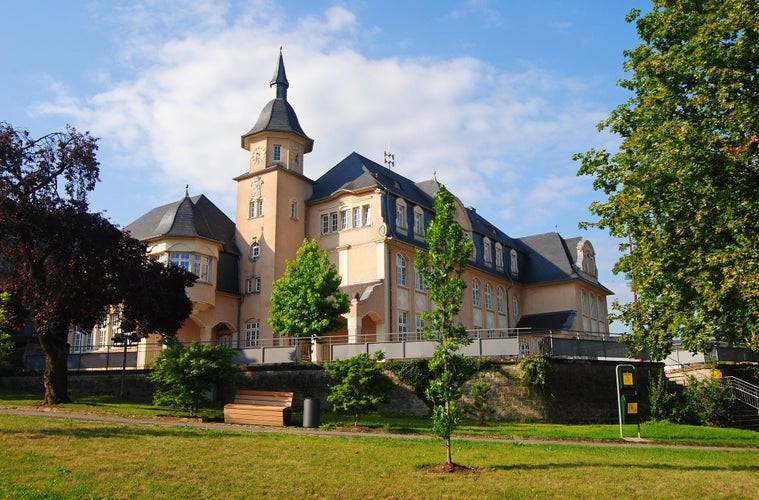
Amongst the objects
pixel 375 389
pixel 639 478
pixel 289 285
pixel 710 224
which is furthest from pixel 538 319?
pixel 639 478

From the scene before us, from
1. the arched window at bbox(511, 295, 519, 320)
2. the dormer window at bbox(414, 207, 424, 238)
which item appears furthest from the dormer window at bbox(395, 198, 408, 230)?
the arched window at bbox(511, 295, 519, 320)

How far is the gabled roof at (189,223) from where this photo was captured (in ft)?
115

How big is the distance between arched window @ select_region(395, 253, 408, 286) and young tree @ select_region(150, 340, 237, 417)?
15.1m

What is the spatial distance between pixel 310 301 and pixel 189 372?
847 cm

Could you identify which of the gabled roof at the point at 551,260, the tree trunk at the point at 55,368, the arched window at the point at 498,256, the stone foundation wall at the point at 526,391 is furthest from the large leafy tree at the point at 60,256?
the gabled roof at the point at 551,260

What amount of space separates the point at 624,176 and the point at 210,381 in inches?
550

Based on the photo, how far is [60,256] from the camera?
880 inches

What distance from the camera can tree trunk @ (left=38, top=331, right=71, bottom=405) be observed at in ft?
75.5

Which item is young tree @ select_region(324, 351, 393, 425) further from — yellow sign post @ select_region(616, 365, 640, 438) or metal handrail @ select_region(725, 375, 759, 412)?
metal handrail @ select_region(725, 375, 759, 412)

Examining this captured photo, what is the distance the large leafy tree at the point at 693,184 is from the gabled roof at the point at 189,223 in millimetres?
22564

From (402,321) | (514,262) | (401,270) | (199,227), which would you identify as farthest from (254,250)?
(514,262)

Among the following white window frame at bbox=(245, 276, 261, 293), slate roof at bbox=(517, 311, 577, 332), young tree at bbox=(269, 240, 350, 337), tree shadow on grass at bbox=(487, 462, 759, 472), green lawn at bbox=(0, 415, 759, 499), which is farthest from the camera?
slate roof at bbox=(517, 311, 577, 332)

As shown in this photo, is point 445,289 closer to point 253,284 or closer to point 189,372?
point 189,372

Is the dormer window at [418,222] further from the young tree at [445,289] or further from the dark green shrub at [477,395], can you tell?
the young tree at [445,289]
